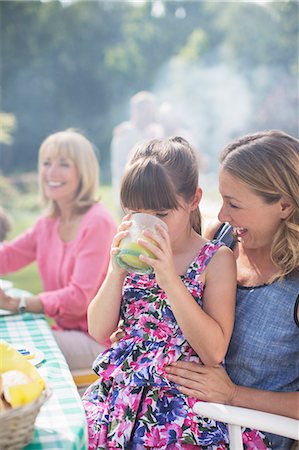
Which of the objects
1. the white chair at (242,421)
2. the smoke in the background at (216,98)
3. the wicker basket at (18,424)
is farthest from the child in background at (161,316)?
the smoke in the background at (216,98)

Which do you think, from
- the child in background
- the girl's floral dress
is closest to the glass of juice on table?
the child in background

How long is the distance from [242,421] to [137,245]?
460mm

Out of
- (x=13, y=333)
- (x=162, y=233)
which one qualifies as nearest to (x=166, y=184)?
(x=162, y=233)

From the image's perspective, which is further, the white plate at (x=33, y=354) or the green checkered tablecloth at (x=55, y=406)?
the white plate at (x=33, y=354)

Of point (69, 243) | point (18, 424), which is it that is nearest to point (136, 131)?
point (69, 243)

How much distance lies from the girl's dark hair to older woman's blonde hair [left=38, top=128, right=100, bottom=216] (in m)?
1.12

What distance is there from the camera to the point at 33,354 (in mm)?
1723

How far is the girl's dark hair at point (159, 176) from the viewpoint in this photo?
1607 millimetres

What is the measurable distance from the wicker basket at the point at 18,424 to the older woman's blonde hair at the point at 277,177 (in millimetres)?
796

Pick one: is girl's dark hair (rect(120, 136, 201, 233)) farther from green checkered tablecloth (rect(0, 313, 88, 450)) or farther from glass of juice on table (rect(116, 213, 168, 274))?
green checkered tablecloth (rect(0, 313, 88, 450))

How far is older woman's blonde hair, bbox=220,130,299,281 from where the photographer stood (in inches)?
67.4

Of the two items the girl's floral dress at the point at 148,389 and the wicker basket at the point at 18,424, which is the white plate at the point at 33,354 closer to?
the girl's floral dress at the point at 148,389

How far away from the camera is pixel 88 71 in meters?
10.0

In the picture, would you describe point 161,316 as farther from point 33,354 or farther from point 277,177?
point 277,177
